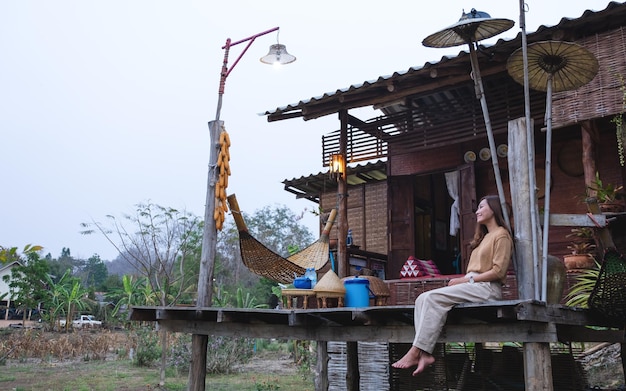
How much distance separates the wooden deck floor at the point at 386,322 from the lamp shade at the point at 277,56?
2985 mm

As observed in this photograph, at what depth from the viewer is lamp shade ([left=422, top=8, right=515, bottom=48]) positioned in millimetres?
4141

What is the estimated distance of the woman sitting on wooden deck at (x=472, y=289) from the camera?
12.3 feet

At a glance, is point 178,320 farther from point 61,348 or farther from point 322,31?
point 322,31

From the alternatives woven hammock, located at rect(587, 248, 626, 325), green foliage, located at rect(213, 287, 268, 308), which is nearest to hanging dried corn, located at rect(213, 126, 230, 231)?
woven hammock, located at rect(587, 248, 626, 325)

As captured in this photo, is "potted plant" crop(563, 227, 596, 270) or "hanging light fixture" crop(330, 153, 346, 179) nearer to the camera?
"potted plant" crop(563, 227, 596, 270)

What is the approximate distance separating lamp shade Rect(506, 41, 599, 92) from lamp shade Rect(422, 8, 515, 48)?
0.90 feet

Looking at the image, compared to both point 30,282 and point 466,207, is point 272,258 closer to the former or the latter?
point 466,207

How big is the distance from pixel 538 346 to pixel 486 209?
1.02m

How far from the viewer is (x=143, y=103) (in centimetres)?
6706

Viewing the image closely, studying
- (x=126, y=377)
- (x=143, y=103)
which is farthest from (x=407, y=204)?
(x=143, y=103)

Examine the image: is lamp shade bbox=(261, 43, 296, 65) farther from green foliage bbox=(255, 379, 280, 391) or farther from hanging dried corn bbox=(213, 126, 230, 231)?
green foliage bbox=(255, 379, 280, 391)

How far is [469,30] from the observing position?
14.0 ft

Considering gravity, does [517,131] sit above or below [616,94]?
below

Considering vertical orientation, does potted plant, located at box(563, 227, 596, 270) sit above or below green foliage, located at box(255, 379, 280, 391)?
above
